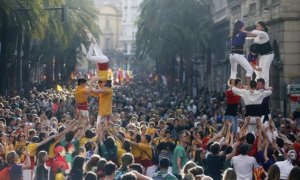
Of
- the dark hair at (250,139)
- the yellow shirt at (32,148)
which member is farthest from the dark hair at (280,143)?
the yellow shirt at (32,148)

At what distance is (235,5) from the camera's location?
5528cm

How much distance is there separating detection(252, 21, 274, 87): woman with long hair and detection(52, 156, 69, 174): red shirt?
6.34 m

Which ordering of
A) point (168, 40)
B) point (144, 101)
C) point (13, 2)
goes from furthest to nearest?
point (168, 40)
point (144, 101)
point (13, 2)

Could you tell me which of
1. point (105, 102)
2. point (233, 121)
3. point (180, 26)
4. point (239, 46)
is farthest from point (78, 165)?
point (180, 26)

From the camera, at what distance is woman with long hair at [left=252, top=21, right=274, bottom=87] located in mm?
20281

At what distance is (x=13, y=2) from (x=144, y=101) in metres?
8.95

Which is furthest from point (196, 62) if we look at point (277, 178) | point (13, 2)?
point (277, 178)

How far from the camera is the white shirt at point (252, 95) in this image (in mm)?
18812

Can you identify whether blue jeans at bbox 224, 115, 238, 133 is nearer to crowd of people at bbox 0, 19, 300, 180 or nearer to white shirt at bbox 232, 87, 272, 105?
crowd of people at bbox 0, 19, 300, 180

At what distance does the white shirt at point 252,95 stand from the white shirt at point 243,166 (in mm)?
4211

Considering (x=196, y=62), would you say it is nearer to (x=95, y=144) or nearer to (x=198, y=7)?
(x=198, y=7)

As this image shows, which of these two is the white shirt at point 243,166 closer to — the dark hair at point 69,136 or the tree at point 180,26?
the dark hair at point 69,136

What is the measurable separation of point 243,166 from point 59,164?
10.3ft

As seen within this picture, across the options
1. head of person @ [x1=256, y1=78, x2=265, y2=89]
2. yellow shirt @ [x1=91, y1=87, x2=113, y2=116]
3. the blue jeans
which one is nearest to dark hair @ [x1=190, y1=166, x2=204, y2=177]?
head of person @ [x1=256, y1=78, x2=265, y2=89]
